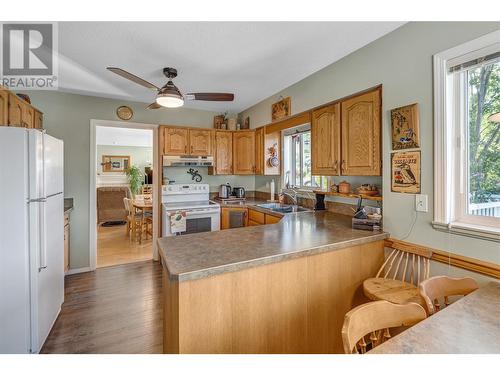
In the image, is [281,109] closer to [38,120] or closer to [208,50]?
[208,50]

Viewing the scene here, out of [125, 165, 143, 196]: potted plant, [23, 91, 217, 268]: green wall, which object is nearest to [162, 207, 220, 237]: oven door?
[23, 91, 217, 268]: green wall

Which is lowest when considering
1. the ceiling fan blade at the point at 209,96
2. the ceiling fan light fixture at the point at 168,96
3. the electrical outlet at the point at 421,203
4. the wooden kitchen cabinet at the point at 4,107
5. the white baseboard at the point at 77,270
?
the white baseboard at the point at 77,270

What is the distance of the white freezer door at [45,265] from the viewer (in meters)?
1.68

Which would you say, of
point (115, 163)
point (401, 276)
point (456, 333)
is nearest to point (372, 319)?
point (456, 333)

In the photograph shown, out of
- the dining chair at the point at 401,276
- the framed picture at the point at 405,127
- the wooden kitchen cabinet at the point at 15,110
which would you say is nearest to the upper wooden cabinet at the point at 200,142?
the wooden kitchen cabinet at the point at 15,110

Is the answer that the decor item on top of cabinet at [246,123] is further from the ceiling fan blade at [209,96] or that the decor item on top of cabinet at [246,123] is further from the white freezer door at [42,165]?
the white freezer door at [42,165]

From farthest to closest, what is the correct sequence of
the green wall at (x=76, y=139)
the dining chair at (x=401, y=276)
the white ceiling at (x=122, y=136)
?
the white ceiling at (x=122, y=136), the green wall at (x=76, y=139), the dining chair at (x=401, y=276)

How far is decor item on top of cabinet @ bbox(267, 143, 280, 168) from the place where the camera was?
3760 millimetres

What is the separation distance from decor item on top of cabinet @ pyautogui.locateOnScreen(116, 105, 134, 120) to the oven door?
155 centimetres

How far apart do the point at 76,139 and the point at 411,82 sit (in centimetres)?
393

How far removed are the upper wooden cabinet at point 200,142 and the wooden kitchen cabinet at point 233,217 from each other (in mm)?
1034

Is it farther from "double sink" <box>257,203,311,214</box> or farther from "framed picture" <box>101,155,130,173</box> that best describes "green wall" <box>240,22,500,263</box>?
"framed picture" <box>101,155,130,173</box>

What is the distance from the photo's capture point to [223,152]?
4.02m
